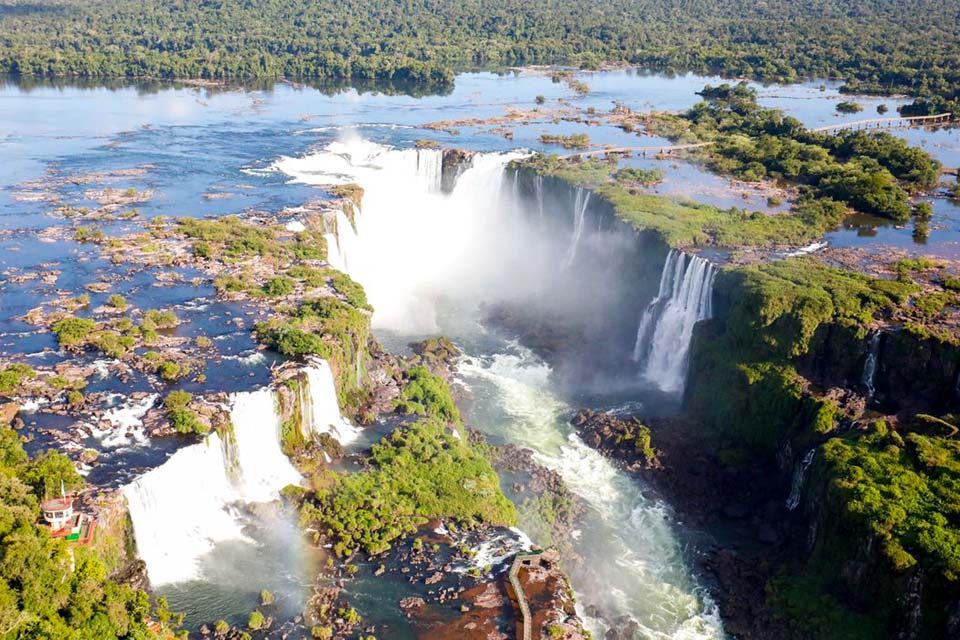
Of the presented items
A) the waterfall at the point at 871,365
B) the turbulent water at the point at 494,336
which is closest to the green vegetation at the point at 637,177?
the turbulent water at the point at 494,336

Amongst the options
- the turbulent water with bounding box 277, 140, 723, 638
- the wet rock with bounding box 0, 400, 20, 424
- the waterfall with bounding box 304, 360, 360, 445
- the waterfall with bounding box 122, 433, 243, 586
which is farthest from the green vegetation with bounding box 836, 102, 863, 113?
the wet rock with bounding box 0, 400, 20, 424

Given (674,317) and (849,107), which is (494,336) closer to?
(674,317)

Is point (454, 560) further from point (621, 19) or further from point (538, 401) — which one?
point (621, 19)

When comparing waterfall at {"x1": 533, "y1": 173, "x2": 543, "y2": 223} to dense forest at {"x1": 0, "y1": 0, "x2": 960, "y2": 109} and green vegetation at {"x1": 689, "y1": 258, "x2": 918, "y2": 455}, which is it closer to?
green vegetation at {"x1": 689, "y1": 258, "x2": 918, "y2": 455}

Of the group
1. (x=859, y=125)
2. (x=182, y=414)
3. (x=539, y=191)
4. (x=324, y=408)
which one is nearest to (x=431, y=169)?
(x=539, y=191)

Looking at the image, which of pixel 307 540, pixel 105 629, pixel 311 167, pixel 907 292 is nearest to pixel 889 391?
pixel 907 292

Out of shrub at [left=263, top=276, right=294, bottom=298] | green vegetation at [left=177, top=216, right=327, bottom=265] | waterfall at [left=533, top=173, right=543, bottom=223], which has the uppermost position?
waterfall at [left=533, top=173, right=543, bottom=223]

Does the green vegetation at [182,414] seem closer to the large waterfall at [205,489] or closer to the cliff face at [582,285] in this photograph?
the large waterfall at [205,489]
